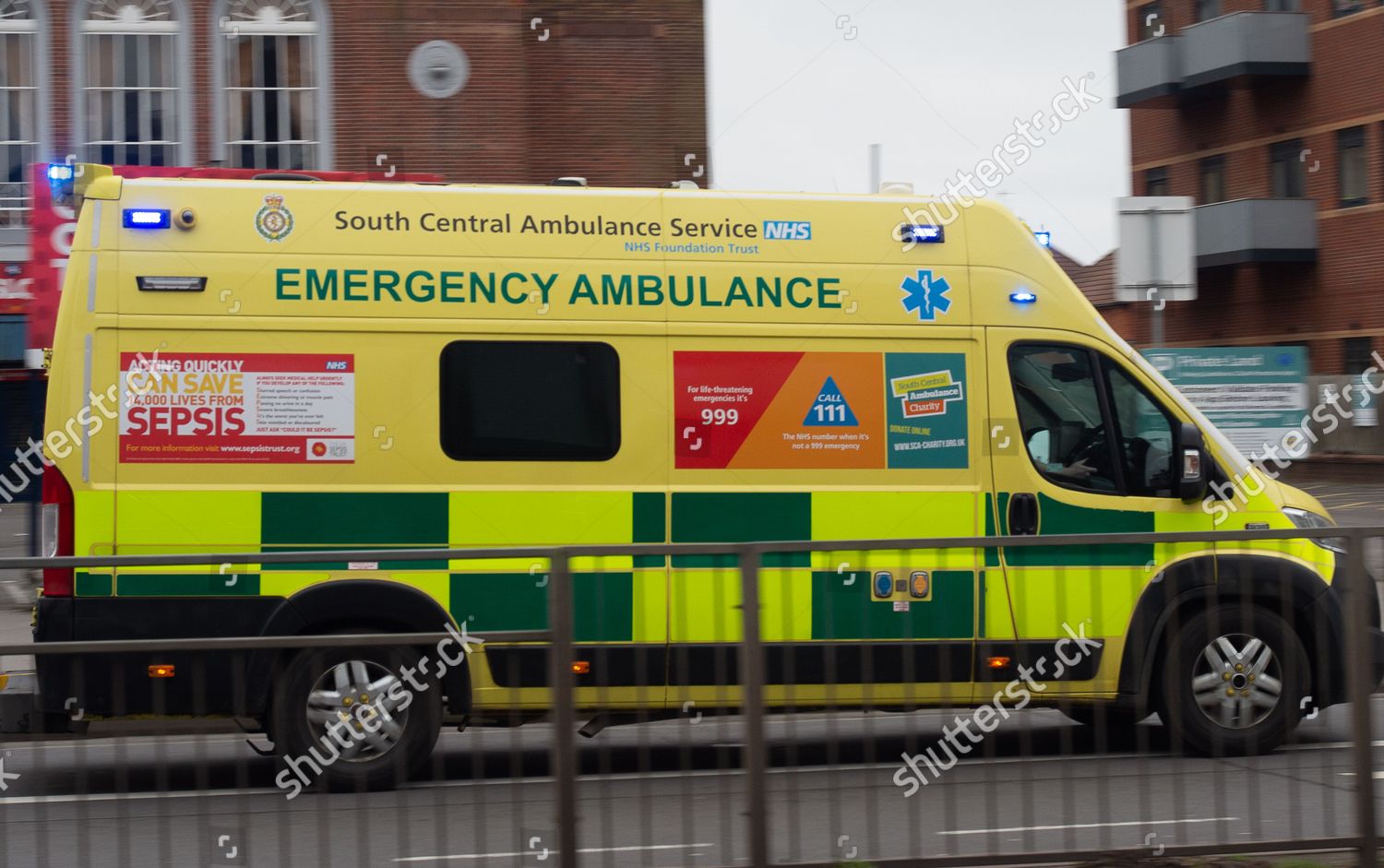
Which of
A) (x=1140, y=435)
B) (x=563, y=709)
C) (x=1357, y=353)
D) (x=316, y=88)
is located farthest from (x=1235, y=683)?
(x=1357, y=353)

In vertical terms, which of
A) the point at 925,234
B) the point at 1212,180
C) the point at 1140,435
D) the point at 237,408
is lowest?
the point at 1140,435

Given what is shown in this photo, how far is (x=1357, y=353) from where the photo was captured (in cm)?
3066

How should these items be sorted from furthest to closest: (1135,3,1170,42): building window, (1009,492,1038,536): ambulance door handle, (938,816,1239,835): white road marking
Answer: (1135,3,1170,42): building window, (1009,492,1038,536): ambulance door handle, (938,816,1239,835): white road marking

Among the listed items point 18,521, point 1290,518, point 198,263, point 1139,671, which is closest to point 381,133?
point 18,521

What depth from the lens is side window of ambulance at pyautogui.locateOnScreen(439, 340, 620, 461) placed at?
718 centimetres

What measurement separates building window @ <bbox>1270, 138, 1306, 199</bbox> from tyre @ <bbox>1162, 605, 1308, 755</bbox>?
1133 inches

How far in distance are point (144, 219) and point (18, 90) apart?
1436cm

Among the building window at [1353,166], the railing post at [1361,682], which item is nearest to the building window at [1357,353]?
the building window at [1353,166]

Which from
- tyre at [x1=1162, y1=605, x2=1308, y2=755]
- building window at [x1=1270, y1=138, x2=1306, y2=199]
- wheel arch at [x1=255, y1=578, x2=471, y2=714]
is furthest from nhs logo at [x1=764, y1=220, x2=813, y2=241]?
building window at [x1=1270, y1=138, x2=1306, y2=199]

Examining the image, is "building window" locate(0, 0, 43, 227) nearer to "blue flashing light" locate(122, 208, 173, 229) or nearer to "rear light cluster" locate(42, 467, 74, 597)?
"blue flashing light" locate(122, 208, 173, 229)

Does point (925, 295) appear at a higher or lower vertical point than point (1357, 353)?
lower

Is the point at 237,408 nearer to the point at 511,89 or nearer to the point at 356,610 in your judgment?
the point at 356,610

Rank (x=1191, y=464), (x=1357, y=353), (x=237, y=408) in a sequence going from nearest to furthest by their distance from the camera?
1. (x=237, y=408)
2. (x=1191, y=464)
3. (x=1357, y=353)

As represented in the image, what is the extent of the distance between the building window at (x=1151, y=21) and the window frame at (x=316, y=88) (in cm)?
2115
